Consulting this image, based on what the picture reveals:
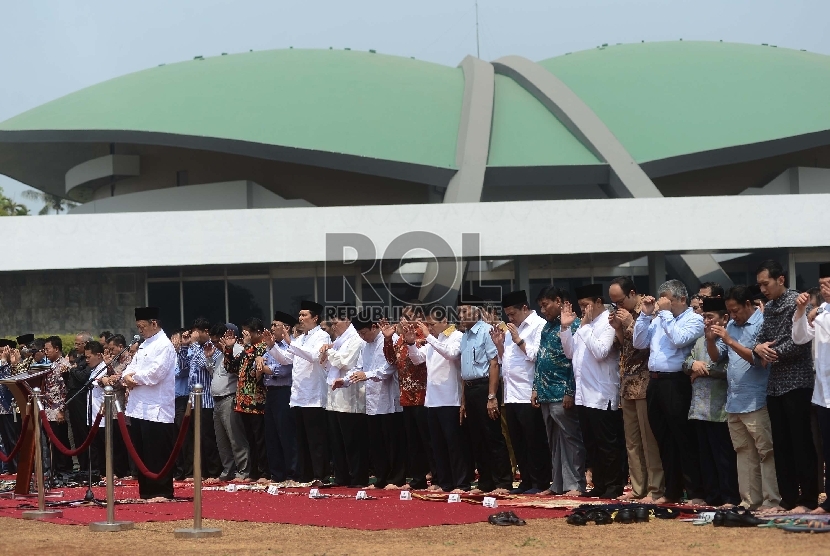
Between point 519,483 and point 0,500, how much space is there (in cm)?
505

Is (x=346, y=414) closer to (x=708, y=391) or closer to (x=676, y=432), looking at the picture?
(x=676, y=432)

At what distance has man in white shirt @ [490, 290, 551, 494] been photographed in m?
10.3

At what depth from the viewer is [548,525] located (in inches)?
308

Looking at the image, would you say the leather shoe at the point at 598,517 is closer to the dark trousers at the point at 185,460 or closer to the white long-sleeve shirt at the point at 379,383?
the white long-sleeve shirt at the point at 379,383

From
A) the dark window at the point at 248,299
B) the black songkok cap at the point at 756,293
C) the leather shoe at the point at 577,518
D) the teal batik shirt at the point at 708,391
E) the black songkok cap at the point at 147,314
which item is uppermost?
the dark window at the point at 248,299

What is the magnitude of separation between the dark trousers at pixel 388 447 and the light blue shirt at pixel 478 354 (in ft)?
3.78

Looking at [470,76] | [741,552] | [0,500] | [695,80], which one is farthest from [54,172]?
[741,552]

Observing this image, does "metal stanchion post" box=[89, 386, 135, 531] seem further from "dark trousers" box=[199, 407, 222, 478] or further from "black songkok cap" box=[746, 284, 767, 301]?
"black songkok cap" box=[746, 284, 767, 301]

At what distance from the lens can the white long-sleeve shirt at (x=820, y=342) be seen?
749 cm

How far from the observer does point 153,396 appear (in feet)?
34.9

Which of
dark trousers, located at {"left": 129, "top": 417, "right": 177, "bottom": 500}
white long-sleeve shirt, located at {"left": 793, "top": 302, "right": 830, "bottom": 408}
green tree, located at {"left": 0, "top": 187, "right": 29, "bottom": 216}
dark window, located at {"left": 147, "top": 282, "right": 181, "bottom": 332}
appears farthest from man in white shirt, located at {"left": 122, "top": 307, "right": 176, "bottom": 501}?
green tree, located at {"left": 0, "top": 187, "right": 29, "bottom": 216}

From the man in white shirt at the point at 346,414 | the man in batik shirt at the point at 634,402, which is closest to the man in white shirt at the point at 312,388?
the man in white shirt at the point at 346,414

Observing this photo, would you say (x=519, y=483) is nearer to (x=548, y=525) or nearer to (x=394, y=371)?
(x=394, y=371)

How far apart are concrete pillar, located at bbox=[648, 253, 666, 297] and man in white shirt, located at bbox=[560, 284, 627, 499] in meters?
16.3
